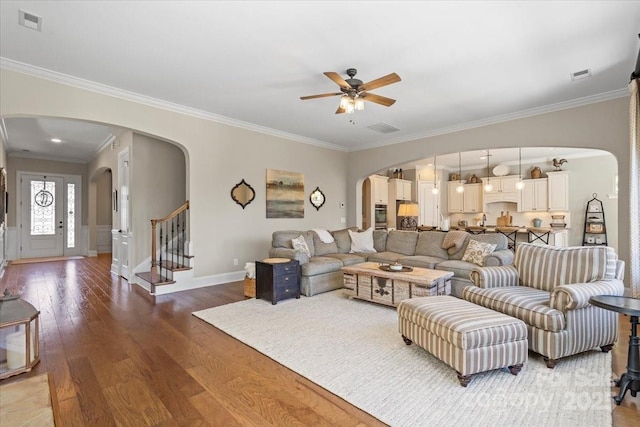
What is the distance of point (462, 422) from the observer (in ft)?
6.19

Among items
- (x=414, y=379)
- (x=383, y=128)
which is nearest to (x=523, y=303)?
(x=414, y=379)

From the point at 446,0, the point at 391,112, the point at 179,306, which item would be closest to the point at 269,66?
the point at 446,0

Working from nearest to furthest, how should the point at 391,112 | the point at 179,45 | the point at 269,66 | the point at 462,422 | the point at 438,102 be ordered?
Answer: 1. the point at 462,422
2. the point at 179,45
3. the point at 269,66
4. the point at 438,102
5. the point at 391,112

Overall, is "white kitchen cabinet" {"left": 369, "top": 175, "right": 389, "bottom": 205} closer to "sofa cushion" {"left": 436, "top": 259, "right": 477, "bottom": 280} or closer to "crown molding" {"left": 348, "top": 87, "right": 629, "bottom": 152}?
"crown molding" {"left": 348, "top": 87, "right": 629, "bottom": 152}

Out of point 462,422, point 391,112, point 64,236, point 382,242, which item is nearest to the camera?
point 462,422

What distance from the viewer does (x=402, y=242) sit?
5.89 metres

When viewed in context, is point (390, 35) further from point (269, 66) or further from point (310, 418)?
point (310, 418)

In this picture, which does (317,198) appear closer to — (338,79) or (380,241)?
(380,241)

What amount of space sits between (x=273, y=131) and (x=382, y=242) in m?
3.15

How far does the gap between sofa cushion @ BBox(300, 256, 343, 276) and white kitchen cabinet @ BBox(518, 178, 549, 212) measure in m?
6.59

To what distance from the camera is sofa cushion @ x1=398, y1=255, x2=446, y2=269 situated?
492 centimetres

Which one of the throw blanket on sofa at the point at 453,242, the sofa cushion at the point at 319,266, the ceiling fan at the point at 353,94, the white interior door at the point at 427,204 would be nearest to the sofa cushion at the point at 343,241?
the sofa cushion at the point at 319,266

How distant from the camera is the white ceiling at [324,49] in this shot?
267 cm

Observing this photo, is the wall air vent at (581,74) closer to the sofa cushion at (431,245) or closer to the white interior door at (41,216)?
the sofa cushion at (431,245)
